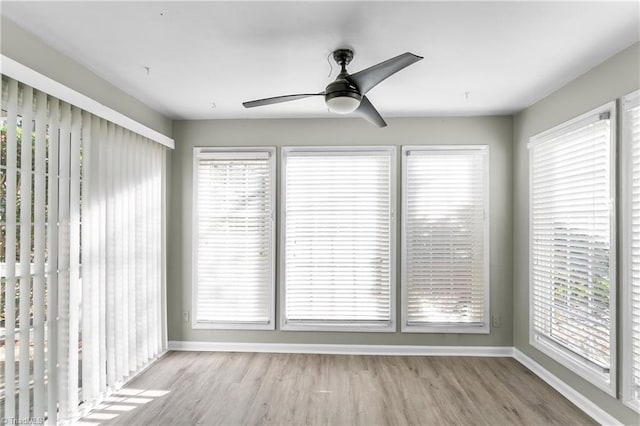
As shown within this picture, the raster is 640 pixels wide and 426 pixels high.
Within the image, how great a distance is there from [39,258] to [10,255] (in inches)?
8.1

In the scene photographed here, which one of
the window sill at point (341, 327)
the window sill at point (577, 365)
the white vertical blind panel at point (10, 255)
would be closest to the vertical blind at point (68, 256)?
the white vertical blind panel at point (10, 255)

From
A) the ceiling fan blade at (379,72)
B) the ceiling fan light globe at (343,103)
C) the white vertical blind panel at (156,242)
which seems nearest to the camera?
the ceiling fan blade at (379,72)

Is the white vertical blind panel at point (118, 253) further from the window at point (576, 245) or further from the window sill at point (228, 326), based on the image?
the window at point (576, 245)

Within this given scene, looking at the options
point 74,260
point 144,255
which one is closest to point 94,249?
point 74,260

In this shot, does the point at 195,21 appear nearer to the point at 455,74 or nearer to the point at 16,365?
the point at 455,74

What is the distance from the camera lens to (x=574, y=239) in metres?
2.90

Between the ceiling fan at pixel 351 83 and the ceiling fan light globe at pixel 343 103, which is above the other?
the ceiling fan at pixel 351 83

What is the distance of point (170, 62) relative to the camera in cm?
268

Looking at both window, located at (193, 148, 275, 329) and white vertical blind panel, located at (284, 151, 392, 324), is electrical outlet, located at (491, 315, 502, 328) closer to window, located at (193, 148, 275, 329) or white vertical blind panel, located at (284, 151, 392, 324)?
white vertical blind panel, located at (284, 151, 392, 324)

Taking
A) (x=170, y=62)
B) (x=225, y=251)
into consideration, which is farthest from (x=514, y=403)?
(x=170, y=62)

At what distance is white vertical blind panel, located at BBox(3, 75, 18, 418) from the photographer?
2080 mm

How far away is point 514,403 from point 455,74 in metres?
2.73

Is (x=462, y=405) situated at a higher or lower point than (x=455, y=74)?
lower

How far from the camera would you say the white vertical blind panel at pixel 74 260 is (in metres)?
2.56
